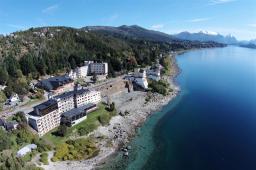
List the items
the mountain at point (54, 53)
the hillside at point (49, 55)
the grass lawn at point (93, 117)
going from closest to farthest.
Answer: the grass lawn at point (93, 117)
the hillside at point (49, 55)
the mountain at point (54, 53)

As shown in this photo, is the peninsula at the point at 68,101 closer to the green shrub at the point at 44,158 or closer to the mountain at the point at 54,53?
the green shrub at the point at 44,158

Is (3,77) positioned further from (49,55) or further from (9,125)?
(9,125)

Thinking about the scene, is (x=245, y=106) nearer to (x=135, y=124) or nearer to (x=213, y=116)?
(x=213, y=116)

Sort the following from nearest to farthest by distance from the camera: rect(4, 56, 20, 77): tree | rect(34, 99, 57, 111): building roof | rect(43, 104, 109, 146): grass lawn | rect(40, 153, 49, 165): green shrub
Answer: rect(40, 153, 49, 165): green shrub → rect(43, 104, 109, 146): grass lawn → rect(34, 99, 57, 111): building roof → rect(4, 56, 20, 77): tree

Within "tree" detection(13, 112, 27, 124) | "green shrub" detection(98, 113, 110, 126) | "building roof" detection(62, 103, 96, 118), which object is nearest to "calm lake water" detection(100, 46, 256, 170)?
"green shrub" detection(98, 113, 110, 126)

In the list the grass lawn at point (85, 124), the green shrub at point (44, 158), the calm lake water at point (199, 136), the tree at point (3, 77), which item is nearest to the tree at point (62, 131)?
the grass lawn at point (85, 124)

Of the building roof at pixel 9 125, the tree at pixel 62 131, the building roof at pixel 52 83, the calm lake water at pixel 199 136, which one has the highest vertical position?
the building roof at pixel 52 83

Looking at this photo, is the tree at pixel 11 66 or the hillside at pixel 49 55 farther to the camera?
the hillside at pixel 49 55

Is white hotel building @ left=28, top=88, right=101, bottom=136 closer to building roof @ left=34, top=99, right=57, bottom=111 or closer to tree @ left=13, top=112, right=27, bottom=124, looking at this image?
building roof @ left=34, top=99, right=57, bottom=111
